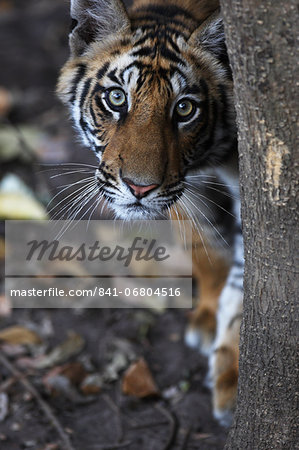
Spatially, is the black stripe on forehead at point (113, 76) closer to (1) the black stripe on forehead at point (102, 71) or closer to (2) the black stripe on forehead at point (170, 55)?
(1) the black stripe on forehead at point (102, 71)

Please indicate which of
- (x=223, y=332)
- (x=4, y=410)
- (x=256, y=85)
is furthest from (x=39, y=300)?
(x=256, y=85)

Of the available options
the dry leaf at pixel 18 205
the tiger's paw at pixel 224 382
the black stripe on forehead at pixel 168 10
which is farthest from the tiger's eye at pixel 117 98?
the dry leaf at pixel 18 205

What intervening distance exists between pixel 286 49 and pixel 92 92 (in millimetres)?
1333

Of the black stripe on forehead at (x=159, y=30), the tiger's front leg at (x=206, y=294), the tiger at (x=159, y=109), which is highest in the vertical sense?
the black stripe on forehead at (x=159, y=30)

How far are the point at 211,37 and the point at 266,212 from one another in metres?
1.04

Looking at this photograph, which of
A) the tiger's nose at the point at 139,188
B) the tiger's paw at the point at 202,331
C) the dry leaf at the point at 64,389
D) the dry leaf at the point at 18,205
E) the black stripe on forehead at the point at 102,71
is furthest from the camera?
the dry leaf at the point at 18,205

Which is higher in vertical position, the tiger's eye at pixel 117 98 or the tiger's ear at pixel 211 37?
the tiger's ear at pixel 211 37

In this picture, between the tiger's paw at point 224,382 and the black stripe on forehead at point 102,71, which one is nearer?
the black stripe on forehead at point 102,71

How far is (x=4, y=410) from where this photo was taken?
3059 mm

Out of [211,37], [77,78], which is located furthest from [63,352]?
[211,37]

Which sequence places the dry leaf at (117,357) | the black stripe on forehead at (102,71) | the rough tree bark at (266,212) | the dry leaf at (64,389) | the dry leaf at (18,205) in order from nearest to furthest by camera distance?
the rough tree bark at (266,212) < the black stripe on forehead at (102,71) < the dry leaf at (64,389) < the dry leaf at (117,357) < the dry leaf at (18,205)

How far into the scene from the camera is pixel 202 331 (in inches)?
141

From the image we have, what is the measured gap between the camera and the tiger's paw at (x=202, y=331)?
3.55 metres

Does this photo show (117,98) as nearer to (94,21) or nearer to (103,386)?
(94,21)
